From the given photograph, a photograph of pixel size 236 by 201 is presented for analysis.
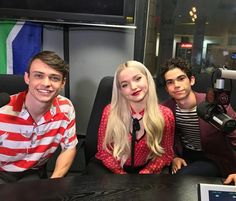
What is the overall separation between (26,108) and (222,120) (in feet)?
3.45

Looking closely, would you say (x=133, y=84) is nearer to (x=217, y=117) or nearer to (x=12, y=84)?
(x=12, y=84)

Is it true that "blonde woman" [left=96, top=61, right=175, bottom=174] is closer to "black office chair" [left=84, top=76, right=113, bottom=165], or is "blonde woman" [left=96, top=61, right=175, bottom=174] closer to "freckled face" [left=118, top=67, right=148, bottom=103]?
"freckled face" [left=118, top=67, right=148, bottom=103]

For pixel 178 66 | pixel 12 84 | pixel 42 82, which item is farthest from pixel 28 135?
pixel 178 66

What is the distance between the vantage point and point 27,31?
2688mm

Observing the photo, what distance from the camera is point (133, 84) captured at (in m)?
1.64

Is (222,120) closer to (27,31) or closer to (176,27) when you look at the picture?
(176,27)

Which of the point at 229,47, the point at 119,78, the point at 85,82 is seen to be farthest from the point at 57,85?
the point at 229,47

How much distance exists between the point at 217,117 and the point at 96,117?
→ 117 centimetres

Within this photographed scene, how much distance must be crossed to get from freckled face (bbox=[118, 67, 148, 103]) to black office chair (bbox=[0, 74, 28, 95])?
0.61 meters

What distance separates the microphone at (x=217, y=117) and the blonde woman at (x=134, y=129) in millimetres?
706

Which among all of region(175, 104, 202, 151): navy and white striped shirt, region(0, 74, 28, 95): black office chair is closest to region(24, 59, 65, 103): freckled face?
region(0, 74, 28, 95): black office chair

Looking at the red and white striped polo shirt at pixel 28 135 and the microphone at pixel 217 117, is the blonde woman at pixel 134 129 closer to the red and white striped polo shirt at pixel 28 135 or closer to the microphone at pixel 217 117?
the red and white striped polo shirt at pixel 28 135

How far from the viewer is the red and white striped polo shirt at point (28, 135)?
4.90ft

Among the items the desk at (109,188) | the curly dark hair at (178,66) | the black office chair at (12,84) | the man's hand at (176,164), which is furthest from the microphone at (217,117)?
the black office chair at (12,84)
